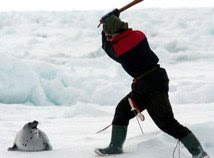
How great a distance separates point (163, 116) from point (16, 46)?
1402 centimetres

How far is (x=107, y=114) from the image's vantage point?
22.0ft

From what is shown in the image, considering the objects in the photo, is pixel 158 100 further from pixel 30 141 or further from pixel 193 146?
pixel 30 141

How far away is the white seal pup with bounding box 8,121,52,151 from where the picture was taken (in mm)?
3473

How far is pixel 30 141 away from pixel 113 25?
103 centimetres

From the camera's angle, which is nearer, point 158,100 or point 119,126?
point 158,100

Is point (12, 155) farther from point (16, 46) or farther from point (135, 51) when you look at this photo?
point (16, 46)

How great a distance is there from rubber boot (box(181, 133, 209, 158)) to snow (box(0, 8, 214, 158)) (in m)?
0.23

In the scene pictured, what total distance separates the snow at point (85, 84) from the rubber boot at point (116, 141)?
58mm

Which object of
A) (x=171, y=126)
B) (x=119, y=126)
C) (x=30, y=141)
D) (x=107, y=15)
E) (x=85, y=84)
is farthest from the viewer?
(x=85, y=84)

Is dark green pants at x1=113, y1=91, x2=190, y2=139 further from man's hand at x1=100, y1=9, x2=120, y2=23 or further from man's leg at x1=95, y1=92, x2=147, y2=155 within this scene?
man's hand at x1=100, y1=9, x2=120, y2=23

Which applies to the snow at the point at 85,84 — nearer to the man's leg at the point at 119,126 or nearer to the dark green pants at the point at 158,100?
the man's leg at the point at 119,126

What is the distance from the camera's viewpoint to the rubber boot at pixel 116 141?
3135 millimetres

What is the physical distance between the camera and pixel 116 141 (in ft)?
10.3

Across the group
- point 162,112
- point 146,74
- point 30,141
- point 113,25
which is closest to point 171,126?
point 162,112
